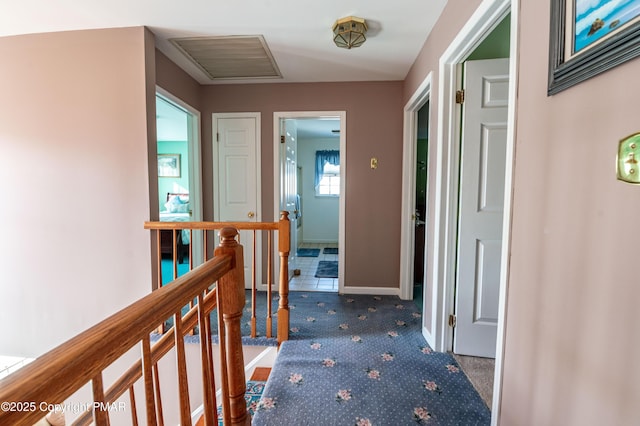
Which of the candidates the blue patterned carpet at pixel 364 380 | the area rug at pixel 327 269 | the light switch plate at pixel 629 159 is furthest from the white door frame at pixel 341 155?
the light switch plate at pixel 629 159

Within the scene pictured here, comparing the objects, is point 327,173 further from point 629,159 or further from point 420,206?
point 629,159

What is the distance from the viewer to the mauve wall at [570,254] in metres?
0.67

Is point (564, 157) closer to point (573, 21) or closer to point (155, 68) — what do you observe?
point (573, 21)

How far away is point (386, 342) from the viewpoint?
6.76ft

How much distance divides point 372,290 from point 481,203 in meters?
1.61

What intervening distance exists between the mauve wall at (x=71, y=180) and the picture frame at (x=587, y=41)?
2.35 metres

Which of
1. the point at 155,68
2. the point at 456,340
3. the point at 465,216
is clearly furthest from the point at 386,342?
the point at 155,68

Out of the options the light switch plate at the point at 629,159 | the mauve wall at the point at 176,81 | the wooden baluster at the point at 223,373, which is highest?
the mauve wall at the point at 176,81

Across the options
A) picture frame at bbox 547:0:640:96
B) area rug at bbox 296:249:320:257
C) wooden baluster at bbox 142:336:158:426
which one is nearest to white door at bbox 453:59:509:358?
picture frame at bbox 547:0:640:96

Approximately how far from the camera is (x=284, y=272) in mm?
1987

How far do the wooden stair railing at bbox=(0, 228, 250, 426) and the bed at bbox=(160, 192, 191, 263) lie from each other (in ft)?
10.7

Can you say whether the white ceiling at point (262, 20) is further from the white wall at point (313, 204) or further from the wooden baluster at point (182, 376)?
the white wall at point (313, 204)

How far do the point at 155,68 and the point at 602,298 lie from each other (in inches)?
114

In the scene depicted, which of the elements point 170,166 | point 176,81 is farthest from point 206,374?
point 170,166
